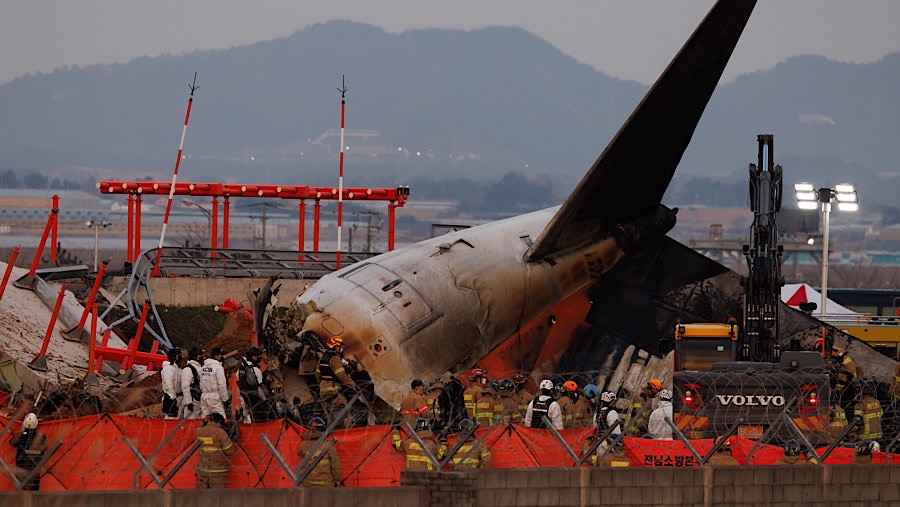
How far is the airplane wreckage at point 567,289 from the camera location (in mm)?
32406

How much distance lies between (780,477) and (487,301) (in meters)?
13.2

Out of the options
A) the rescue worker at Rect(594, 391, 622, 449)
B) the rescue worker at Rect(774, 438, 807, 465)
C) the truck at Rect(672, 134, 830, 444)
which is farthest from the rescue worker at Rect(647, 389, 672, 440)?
the rescue worker at Rect(774, 438, 807, 465)

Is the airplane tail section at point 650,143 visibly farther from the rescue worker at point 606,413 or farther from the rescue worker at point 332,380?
the rescue worker at point 606,413

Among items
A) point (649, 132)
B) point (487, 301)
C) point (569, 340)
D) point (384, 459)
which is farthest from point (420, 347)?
point (384, 459)

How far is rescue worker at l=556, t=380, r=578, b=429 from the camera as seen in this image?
88.8 feet

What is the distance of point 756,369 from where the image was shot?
29.7 meters

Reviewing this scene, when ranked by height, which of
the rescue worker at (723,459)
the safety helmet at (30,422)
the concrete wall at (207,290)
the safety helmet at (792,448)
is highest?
the safety helmet at (30,422)

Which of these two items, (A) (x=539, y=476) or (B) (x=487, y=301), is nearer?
(A) (x=539, y=476)

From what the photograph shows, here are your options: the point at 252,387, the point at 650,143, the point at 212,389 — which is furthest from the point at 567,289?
the point at 212,389

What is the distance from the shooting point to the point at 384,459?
22.0m

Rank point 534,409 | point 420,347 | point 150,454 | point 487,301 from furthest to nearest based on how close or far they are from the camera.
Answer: point 487,301, point 420,347, point 534,409, point 150,454

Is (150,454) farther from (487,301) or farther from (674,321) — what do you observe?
(674,321)

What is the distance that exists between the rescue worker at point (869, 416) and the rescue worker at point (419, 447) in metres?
8.14

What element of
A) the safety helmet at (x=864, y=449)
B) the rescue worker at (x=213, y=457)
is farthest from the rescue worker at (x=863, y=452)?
the rescue worker at (x=213, y=457)
